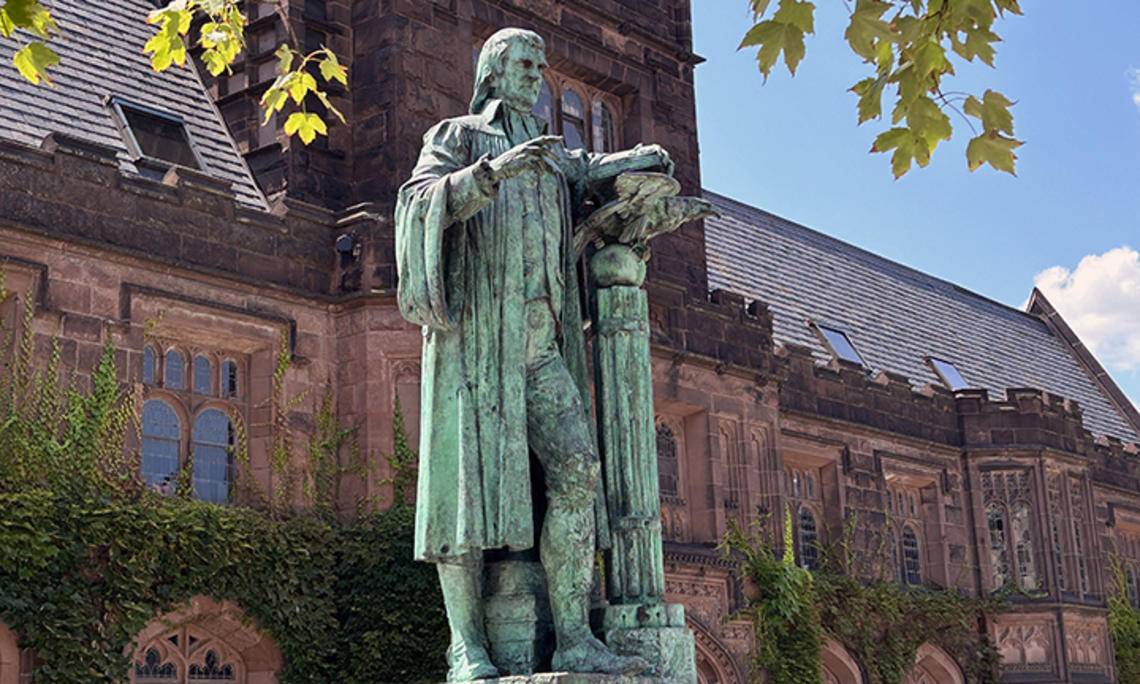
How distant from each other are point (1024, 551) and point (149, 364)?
625 inches

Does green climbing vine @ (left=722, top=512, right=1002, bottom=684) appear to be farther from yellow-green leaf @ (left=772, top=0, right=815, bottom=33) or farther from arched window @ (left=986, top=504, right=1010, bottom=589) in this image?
yellow-green leaf @ (left=772, top=0, right=815, bottom=33)

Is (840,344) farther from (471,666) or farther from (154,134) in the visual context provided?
(471,666)

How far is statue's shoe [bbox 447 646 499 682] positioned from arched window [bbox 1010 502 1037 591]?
72.3 ft

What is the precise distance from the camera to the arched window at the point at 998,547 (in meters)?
26.5

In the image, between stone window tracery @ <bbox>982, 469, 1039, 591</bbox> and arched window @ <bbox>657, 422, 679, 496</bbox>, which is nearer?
arched window @ <bbox>657, 422, 679, 496</bbox>

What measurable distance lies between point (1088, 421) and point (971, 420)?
8.70 metres

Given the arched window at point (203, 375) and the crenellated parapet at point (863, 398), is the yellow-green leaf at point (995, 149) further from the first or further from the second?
the crenellated parapet at point (863, 398)

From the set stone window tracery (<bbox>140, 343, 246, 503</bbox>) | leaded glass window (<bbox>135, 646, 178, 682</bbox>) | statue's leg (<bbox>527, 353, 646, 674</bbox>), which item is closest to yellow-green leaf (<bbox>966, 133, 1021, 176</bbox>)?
statue's leg (<bbox>527, 353, 646, 674</bbox>)

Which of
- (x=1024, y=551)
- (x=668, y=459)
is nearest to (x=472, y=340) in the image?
(x=668, y=459)

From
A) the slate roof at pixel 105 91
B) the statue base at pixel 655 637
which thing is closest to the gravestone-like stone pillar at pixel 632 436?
the statue base at pixel 655 637

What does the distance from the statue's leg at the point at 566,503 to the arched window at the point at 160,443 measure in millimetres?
10246

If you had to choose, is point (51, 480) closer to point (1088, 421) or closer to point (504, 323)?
point (504, 323)

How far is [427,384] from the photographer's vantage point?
614 cm

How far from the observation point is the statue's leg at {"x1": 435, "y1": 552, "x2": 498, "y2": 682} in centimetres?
579
